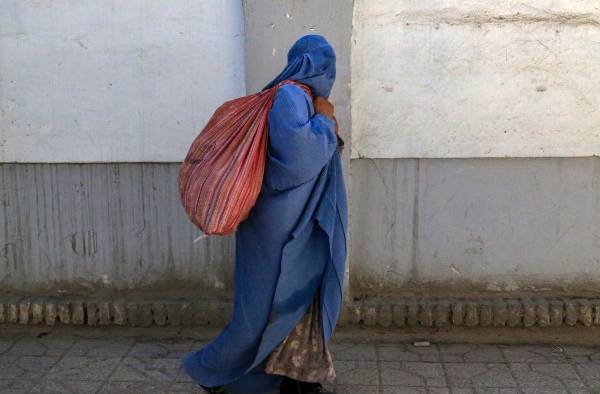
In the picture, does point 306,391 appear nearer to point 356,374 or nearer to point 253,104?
point 356,374

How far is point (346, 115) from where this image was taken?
4145 millimetres

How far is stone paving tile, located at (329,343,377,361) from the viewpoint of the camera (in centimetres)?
398

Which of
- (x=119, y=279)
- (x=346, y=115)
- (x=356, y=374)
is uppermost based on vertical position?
(x=346, y=115)

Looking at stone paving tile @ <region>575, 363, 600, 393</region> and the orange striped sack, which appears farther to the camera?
stone paving tile @ <region>575, 363, 600, 393</region>

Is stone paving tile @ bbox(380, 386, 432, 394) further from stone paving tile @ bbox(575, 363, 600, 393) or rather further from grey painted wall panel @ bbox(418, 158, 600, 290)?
grey painted wall panel @ bbox(418, 158, 600, 290)

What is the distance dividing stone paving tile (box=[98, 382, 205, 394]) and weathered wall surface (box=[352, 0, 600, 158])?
151cm

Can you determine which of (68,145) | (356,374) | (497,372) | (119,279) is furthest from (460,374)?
(68,145)

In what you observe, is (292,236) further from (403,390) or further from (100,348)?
(100,348)

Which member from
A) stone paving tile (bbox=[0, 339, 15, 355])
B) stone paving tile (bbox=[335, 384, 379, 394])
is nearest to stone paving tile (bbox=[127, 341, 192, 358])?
stone paving tile (bbox=[0, 339, 15, 355])

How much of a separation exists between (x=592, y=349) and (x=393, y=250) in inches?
44.8

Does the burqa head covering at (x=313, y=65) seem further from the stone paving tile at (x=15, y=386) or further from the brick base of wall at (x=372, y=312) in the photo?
the stone paving tile at (x=15, y=386)

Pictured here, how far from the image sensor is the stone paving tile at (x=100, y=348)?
4.07m

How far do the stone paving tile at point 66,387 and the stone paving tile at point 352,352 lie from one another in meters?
1.17

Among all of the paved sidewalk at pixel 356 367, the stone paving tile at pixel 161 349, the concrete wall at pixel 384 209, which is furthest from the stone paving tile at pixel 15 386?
the concrete wall at pixel 384 209
